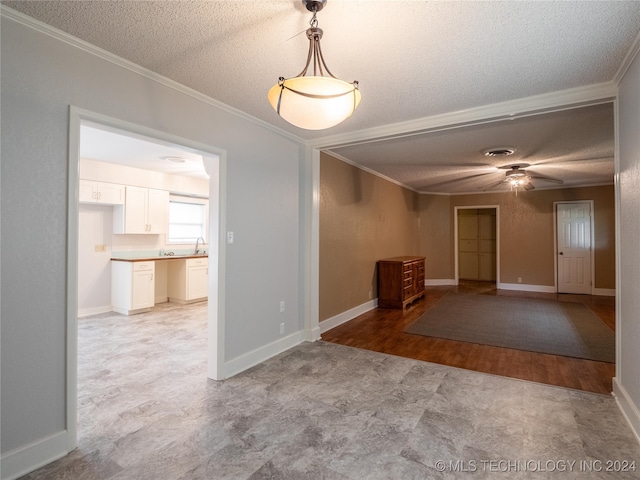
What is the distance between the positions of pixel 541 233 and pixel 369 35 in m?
7.33

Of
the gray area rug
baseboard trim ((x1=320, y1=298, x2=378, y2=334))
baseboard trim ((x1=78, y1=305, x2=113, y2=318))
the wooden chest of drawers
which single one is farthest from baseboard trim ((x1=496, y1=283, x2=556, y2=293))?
baseboard trim ((x1=78, y1=305, x2=113, y2=318))

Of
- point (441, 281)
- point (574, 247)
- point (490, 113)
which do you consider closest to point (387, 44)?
point (490, 113)

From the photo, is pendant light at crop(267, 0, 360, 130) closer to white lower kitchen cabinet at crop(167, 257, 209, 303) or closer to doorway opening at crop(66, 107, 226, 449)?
doorway opening at crop(66, 107, 226, 449)

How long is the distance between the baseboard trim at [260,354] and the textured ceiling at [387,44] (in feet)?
7.67

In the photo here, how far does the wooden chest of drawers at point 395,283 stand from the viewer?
18.4 feet

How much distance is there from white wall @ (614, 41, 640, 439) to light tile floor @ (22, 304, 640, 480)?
8.4 inches

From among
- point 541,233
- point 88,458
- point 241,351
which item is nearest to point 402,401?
point 241,351

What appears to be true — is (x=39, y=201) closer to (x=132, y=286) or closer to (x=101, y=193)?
(x=132, y=286)

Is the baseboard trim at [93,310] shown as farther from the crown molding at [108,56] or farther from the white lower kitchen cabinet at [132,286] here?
the crown molding at [108,56]

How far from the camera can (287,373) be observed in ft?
9.89

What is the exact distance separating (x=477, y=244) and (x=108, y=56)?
945 cm

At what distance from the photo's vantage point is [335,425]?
7.20ft

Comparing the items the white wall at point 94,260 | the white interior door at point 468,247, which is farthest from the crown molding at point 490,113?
the white interior door at point 468,247

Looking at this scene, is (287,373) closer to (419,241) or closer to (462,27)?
(462,27)
